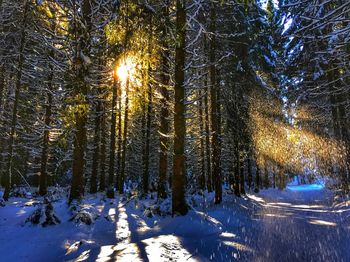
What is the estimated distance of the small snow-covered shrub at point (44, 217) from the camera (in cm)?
942

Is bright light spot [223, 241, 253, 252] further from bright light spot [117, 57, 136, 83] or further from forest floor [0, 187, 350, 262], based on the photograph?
bright light spot [117, 57, 136, 83]

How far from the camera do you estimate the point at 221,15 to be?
17.6m

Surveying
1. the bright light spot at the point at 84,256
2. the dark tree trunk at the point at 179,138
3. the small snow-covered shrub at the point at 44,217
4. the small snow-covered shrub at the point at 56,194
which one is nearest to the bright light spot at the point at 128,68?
the dark tree trunk at the point at 179,138

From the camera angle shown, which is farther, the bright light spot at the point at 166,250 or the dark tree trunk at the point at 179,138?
the dark tree trunk at the point at 179,138

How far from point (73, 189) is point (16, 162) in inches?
799

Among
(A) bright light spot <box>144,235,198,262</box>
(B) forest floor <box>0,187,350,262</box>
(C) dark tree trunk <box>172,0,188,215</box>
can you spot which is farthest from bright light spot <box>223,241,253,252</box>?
(C) dark tree trunk <box>172,0,188,215</box>

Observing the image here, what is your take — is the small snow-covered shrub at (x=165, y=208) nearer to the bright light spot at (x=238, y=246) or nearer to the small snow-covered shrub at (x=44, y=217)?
the small snow-covered shrub at (x=44, y=217)

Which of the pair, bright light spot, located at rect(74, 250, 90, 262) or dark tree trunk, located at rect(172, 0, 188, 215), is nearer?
bright light spot, located at rect(74, 250, 90, 262)

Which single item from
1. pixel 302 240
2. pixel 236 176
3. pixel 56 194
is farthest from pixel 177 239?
pixel 56 194

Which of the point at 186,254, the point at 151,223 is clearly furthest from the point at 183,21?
the point at 186,254

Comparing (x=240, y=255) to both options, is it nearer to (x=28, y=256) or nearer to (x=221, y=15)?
(x=28, y=256)

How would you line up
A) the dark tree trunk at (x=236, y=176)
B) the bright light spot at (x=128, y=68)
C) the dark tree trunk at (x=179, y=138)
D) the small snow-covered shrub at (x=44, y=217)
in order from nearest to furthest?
the bright light spot at (x=128, y=68) < the small snow-covered shrub at (x=44, y=217) < the dark tree trunk at (x=179, y=138) < the dark tree trunk at (x=236, y=176)

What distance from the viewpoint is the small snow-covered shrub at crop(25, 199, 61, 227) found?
9.42m

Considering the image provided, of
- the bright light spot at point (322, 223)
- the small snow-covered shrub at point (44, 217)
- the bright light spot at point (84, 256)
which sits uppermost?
the small snow-covered shrub at point (44, 217)
